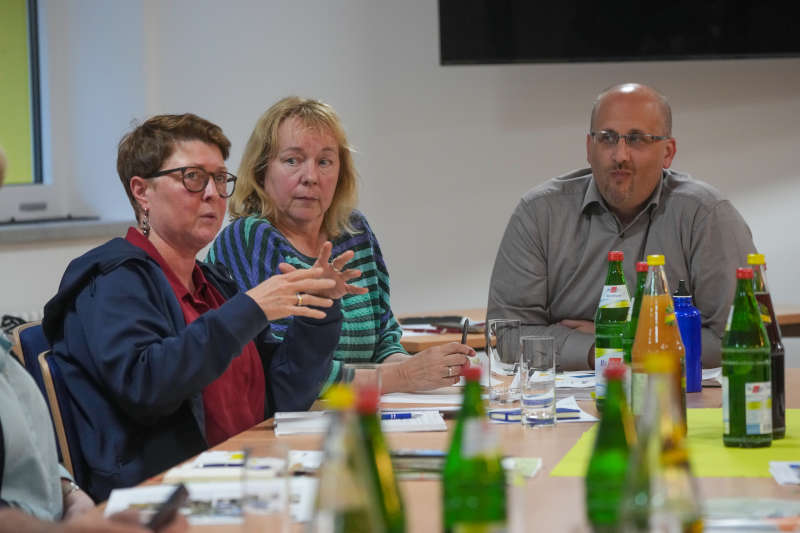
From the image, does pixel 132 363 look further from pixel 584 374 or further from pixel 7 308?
pixel 7 308

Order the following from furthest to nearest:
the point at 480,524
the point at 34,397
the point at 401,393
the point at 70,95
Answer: the point at 70,95 < the point at 401,393 < the point at 34,397 < the point at 480,524

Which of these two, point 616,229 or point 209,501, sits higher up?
point 616,229

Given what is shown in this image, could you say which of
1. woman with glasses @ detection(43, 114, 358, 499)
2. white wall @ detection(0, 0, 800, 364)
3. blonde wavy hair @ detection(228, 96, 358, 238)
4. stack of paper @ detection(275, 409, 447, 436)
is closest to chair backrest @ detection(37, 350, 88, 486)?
woman with glasses @ detection(43, 114, 358, 499)

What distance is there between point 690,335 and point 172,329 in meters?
1.05

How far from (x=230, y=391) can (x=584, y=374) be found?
86cm

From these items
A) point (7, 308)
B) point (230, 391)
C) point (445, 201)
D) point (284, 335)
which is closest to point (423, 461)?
point (230, 391)

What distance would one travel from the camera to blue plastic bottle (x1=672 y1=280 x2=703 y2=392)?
2225 mm

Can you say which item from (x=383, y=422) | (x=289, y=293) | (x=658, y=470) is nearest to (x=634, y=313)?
(x=383, y=422)

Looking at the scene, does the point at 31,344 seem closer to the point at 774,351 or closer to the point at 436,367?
the point at 436,367

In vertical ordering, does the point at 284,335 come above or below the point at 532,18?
below

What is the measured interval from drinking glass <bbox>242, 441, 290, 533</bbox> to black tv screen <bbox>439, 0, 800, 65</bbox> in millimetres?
3792

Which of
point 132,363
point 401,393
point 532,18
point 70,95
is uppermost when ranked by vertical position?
point 532,18

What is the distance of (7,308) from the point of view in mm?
3986

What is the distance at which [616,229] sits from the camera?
10.0 ft
